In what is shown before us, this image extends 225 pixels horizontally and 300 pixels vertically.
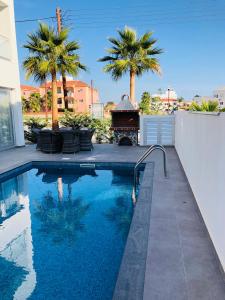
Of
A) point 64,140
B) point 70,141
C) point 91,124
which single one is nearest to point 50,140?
point 64,140

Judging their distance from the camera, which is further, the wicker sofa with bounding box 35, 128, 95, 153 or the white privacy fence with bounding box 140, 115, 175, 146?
the white privacy fence with bounding box 140, 115, 175, 146

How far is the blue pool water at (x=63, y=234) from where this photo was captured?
329cm

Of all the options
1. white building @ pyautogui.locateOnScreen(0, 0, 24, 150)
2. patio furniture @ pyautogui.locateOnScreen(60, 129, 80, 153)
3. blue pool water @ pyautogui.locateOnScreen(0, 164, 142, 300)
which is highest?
white building @ pyautogui.locateOnScreen(0, 0, 24, 150)

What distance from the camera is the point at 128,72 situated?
15602mm

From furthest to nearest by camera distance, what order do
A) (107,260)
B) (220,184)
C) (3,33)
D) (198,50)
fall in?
(198,50) → (3,33) → (107,260) → (220,184)

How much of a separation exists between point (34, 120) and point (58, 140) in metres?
4.46

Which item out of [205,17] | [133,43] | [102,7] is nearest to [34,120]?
[133,43]

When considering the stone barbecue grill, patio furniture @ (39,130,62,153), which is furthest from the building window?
the stone barbecue grill

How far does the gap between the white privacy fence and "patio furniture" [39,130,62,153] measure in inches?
147

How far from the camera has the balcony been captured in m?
11.3

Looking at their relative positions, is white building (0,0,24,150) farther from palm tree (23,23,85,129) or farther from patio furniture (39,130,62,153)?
patio furniture (39,130,62,153)

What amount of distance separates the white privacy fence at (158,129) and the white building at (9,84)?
19.3 feet

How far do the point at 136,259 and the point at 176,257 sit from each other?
0.48 metres

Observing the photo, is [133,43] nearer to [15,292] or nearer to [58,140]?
[58,140]
